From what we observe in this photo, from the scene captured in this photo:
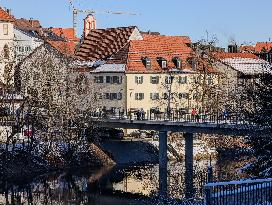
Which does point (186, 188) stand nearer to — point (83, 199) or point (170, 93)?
point (83, 199)

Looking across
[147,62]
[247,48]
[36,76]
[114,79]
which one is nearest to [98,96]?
[114,79]

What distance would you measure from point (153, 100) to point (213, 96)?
7.08 meters

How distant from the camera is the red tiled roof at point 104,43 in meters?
81.3

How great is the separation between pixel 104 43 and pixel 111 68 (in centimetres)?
1045

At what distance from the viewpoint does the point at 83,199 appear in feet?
131

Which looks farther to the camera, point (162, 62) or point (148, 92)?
point (162, 62)

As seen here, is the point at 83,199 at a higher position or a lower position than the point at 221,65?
lower

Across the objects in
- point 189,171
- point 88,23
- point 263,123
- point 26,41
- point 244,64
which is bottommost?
point 189,171

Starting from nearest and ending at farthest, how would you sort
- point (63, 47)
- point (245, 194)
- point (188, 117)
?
1. point (245, 194)
2. point (188, 117)
3. point (63, 47)

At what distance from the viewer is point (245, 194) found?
74.6ft

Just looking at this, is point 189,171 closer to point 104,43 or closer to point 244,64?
point 104,43

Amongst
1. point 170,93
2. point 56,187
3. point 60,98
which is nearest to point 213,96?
point 170,93

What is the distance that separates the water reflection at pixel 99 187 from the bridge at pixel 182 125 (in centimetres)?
80

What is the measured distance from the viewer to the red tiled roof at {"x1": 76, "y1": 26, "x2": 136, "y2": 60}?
81331 mm
